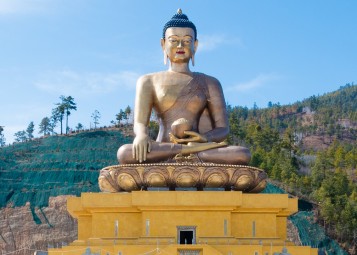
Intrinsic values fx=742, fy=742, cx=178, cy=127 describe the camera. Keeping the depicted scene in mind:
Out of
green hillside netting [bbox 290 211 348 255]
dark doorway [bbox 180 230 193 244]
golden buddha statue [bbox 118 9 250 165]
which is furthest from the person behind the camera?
green hillside netting [bbox 290 211 348 255]

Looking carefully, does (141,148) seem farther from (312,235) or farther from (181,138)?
(312,235)

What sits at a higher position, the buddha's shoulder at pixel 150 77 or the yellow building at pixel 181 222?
the buddha's shoulder at pixel 150 77

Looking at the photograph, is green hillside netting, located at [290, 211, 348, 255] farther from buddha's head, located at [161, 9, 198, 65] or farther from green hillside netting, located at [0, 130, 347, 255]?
buddha's head, located at [161, 9, 198, 65]

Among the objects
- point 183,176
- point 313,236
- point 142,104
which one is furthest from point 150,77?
point 313,236

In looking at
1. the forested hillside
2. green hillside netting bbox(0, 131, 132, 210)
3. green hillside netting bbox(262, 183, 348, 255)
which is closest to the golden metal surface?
the forested hillside

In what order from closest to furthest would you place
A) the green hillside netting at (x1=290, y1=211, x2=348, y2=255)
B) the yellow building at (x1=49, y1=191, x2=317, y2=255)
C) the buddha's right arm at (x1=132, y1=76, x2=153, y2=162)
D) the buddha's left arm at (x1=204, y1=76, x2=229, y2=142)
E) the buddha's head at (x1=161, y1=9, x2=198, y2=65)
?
the yellow building at (x1=49, y1=191, x2=317, y2=255)
the buddha's right arm at (x1=132, y1=76, x2=153, y2=162)
the buddha's left arm at (x1=204, y1=76, x2=229, y2=142)
the buddha's head at (x1=161, y1=9, x2=198, y2=65)
the green hillside netting at (x1=290, y1=211, x2=348, y2=255)

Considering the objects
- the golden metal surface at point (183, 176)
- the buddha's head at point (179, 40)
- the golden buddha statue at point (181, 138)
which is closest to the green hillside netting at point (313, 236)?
the golden buddha statue at point (181, 138)

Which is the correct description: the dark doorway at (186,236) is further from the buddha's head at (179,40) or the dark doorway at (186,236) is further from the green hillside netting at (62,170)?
the green hillside netting at (62,170)

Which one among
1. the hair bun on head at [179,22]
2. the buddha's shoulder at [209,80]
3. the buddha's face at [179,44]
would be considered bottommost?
the buddha's shoulder at [209,80]
